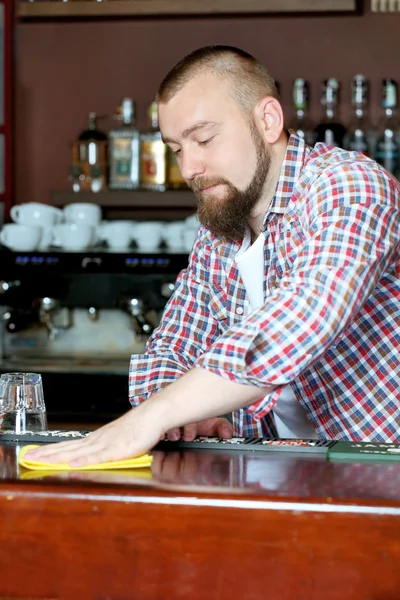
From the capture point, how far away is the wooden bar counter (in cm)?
109

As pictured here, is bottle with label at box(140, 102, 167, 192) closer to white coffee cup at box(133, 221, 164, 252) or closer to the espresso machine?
white coffee cup at box(133, 221, 164, 252)

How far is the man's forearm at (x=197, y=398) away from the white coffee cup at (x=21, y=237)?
7.20 ft

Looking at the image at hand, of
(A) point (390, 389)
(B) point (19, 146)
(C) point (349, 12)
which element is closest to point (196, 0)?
(C) point (349, 12)

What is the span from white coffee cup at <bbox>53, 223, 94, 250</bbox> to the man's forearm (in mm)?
2142

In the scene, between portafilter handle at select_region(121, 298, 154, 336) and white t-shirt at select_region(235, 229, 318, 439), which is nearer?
white t-shirt at select_region(235, 229, 318, 439)

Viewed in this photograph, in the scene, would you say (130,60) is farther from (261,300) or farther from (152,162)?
(261,300)

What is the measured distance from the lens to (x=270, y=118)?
6.00 feet

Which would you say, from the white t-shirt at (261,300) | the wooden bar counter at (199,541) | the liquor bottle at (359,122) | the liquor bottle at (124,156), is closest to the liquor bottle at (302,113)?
the liquor bottle at (359,122)

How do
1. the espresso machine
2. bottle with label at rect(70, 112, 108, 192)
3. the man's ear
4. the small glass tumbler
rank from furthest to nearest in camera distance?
bottle with label at rect(70, 112, 108, 192) → the espresso machine → the man's ear → the small glass tumbler

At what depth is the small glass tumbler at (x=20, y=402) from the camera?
158 cm

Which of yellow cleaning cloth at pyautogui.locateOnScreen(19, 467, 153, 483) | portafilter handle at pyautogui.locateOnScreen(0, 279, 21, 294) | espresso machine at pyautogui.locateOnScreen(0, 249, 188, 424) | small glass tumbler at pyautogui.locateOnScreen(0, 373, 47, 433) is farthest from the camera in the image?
portafilter handle at pyautogui.locateOnScreen(0, 279, 21, 294)

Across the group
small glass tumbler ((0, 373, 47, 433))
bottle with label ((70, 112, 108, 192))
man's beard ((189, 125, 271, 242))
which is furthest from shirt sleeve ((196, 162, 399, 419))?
bottle with label ((70, 112, 108, 192))

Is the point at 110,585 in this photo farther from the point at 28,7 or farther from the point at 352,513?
the point at 28,7

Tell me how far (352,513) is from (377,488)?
9 cm
